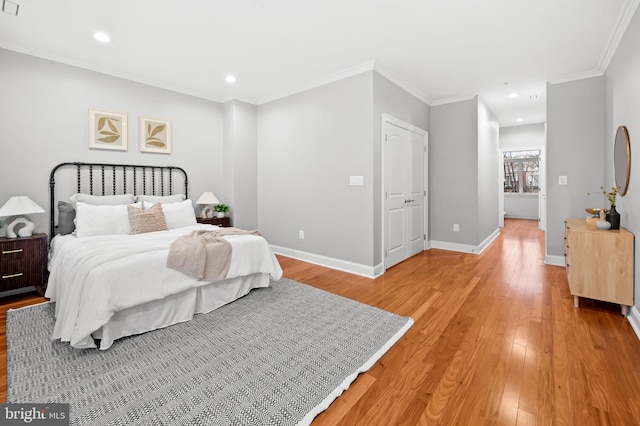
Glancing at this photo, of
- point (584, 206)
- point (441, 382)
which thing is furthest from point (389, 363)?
point (584, 206)

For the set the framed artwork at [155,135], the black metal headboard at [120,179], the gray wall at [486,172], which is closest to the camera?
the black metal headboard at [120,179]

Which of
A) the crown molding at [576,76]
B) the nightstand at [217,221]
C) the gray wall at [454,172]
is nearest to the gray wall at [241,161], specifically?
the nightstand at [217,221]

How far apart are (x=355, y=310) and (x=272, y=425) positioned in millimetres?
1404

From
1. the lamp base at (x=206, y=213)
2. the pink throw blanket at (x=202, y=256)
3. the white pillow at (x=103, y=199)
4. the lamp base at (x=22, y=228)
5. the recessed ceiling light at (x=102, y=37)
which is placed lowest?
the pink throw blanket at (x=202, y=256)

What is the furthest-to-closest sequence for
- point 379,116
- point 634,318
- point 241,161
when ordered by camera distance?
point 241,161, point 379,116, point 634,318

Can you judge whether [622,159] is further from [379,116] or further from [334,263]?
[334,263]

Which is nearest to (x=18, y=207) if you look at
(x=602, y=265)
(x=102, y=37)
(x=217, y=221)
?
(x=102, y=37)

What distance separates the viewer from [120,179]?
3.95 meters

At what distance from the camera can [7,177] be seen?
3.12m

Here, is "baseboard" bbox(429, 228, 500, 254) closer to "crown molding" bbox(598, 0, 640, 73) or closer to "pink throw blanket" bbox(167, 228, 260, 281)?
"crown molding" bbox(598, 0, 640, 73)

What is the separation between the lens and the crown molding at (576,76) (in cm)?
383

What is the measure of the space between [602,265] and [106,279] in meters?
4.06

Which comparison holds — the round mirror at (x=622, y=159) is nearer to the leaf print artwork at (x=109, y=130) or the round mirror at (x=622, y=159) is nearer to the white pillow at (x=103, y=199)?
the white pillow at (x=103, y=199)

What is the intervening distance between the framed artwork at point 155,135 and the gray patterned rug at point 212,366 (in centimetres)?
233
